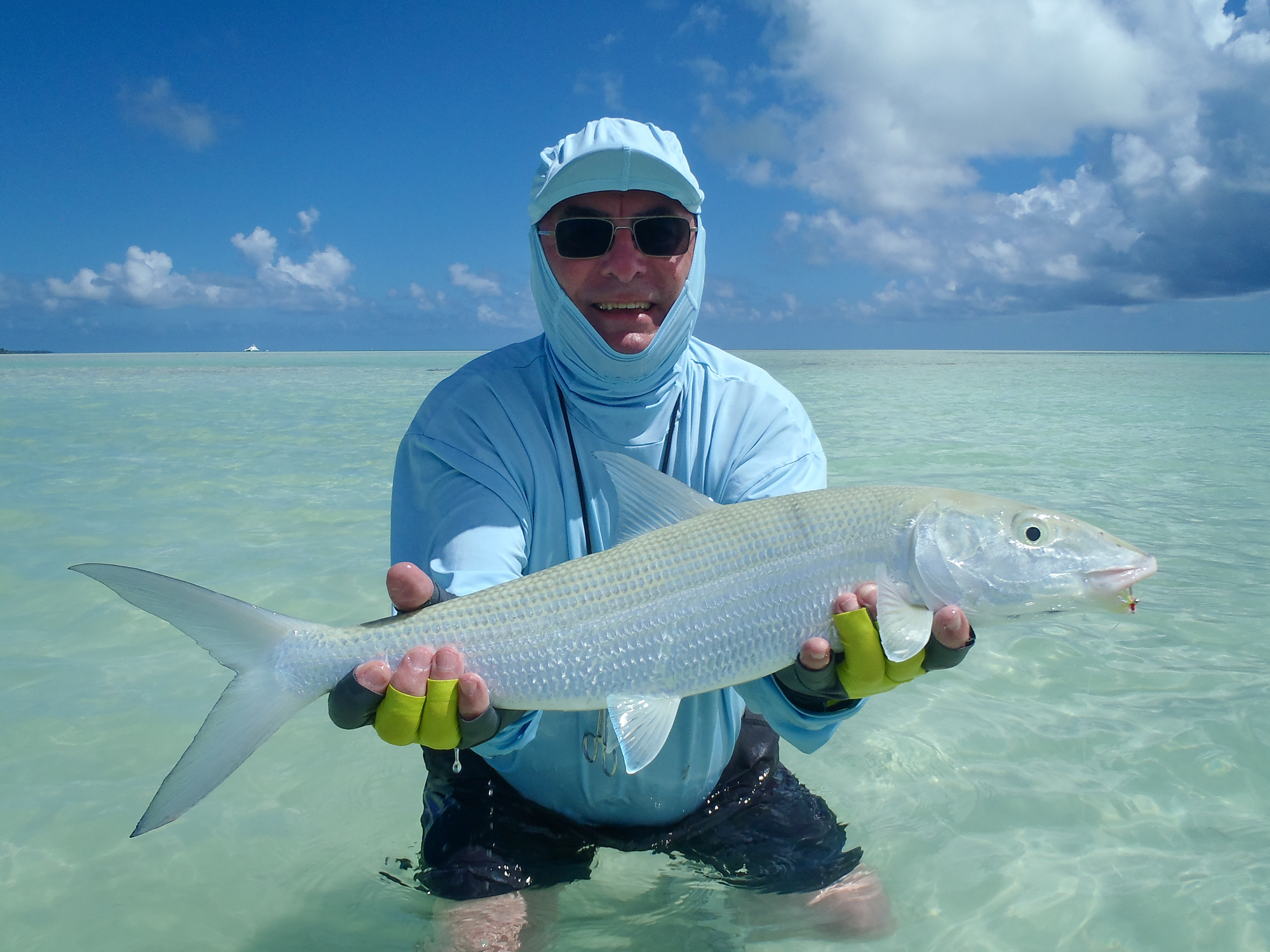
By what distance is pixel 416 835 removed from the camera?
3137 mm

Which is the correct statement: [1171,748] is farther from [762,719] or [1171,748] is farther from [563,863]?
[563,863]

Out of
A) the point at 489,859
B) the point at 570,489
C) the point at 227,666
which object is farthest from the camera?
the point at 570,489

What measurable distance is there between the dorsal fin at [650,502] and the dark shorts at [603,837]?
0.99 metres

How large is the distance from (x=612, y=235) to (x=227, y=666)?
1.69m

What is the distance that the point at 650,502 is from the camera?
94.0 inches

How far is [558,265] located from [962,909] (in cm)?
253

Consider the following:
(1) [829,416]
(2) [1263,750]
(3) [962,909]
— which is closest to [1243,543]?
(2) [1263,750]

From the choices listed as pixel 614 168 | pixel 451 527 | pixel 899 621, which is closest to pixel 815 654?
pixel 899 621

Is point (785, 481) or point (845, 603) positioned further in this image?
point (785, 481)

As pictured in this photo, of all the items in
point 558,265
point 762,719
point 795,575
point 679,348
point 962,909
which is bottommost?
point 962,909

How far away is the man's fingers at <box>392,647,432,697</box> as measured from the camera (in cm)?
199

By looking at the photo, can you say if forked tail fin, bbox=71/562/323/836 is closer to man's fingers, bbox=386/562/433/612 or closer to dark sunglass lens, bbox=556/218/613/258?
man's fingers, bbox=386/562/433/612

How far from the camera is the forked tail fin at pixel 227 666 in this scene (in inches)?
71.6

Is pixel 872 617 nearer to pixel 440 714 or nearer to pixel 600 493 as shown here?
pixel 600 493
